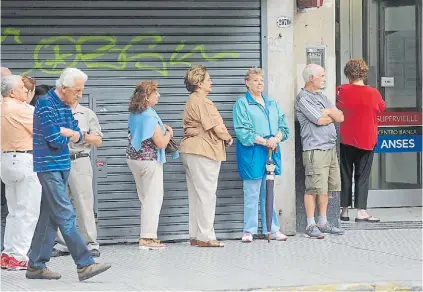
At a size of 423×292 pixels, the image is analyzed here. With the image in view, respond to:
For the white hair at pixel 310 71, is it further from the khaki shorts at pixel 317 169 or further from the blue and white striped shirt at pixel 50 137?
the blue and white striped shirt at pixel 50 137

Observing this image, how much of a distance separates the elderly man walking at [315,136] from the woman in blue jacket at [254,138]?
0.34m

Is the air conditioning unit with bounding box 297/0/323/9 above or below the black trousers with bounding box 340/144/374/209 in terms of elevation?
above

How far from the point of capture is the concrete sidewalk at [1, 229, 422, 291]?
8.79 meters

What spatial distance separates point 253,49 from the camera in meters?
11.9

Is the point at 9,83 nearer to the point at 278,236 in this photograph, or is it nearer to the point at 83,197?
the point at 83,197

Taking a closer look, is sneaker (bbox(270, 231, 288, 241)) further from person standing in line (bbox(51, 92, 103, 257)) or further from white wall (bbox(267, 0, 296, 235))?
person standing in line (bbox(51, 92, 103, 257))

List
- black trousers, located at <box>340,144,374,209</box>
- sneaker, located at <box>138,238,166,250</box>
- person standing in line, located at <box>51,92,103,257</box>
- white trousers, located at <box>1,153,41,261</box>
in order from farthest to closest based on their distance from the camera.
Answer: black trousers, located at <box>340,144,374,209</box> < sneaker, located at <box>138,238,166,250</box> < person standing in line, located at <box>51,92,103,257</box> < white trousers, located at <box>1,153,41,261</box>

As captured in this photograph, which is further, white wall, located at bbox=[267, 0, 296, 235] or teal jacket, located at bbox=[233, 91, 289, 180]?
white wall, located at bbox=[267, 0, 296, 235]

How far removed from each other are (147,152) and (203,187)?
740 mm

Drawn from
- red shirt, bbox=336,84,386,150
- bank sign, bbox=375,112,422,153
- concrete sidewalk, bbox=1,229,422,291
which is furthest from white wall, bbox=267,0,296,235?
bank sign, bbox=375,112,422,153

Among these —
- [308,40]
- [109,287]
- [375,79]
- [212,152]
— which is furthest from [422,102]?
[109,287]

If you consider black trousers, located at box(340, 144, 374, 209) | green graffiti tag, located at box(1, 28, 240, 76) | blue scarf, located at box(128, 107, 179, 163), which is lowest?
black trousers, located at box(340, 144, 374, 209)

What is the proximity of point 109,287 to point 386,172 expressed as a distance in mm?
6456

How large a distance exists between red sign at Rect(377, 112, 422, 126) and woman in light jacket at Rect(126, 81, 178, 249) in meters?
3.96
